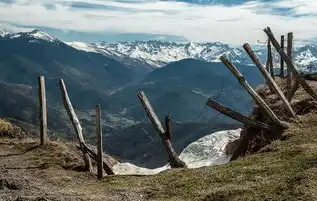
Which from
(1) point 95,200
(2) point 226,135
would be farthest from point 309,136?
(2) point 226,135

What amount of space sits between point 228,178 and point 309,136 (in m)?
5.01

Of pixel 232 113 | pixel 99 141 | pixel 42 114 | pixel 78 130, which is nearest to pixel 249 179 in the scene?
pixel 232 113

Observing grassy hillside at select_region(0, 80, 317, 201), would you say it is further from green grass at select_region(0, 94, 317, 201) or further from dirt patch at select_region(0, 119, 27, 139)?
dirt patch at select_region(0, 119, 27, 139)

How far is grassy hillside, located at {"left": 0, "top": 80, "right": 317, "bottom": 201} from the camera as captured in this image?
15.4 metres

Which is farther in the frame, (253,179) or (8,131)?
(8,131)

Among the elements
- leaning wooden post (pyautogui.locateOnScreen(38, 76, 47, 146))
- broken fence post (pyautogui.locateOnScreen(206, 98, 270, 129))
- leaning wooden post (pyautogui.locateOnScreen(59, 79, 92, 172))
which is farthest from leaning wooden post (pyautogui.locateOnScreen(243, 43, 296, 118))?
leaning wooden post (pyautogui.locateOnScreen(38, 76, 47, 146))

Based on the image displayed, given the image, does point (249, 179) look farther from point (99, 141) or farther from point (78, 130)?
point (78, 130)

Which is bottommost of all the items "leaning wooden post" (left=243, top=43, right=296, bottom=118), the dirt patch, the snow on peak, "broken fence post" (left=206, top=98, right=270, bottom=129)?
the snow on peak

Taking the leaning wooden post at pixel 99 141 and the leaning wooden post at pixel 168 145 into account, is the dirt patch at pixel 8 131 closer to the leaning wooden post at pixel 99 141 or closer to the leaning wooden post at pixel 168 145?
the leaning wooden post at pixel 99 141

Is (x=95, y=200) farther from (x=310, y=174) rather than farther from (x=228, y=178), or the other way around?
(x=310, y=174)

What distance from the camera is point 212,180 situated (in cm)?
1747

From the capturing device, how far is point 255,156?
1948 cm

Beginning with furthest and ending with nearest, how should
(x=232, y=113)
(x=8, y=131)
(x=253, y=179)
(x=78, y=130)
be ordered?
1. (x=8, y=131)
2. (x=78, y=130)
3. (x=232, y=113)
4. (x=253, y=179)

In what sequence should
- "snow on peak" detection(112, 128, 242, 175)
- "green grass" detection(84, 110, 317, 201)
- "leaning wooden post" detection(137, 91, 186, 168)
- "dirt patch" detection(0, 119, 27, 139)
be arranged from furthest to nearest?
"dirt patch" detection(0, 119, 27, 139), "snow on peak" detection(112, 128, 242, 175), "leaning wooden post" detection(137, 91, 186, 168), "green grass" detection(84, 110, 317, 201)
